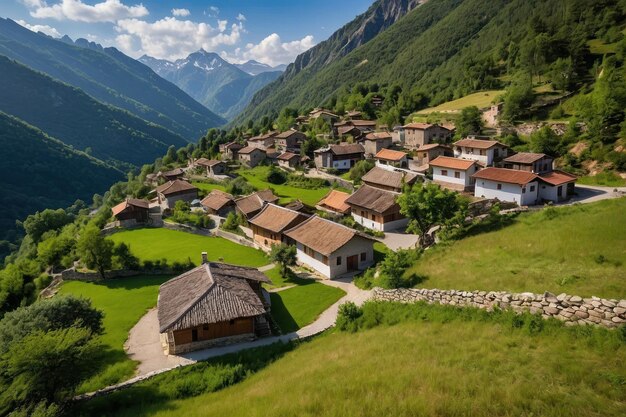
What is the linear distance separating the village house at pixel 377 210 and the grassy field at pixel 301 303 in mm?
17242

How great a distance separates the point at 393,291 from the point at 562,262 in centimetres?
1061

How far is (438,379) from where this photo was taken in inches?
517

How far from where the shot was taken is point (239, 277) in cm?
3111

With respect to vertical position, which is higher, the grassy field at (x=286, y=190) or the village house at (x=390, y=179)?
the village house at (x=390, y=179)

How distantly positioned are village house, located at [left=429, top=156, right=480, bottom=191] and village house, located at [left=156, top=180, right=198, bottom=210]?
47.6 metres

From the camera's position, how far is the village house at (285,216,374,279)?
1521 inches

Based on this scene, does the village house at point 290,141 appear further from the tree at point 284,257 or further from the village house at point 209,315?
the village house at point 209,315

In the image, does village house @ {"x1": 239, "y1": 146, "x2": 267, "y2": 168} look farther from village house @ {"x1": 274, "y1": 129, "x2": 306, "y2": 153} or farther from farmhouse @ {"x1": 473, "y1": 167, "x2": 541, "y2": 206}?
farmhouse @ {"x1": 473, "y1": 167, "x2": 541, "y2": 206}

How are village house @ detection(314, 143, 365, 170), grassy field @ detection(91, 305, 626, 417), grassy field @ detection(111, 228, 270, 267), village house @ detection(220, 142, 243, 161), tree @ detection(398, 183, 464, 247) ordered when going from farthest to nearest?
village house @ detection(220, 142, 243, 161), village house @ detection(314, 143, 365, 170), grassy field @ detection(111, 228, 270, 267), tree @ detection(398, 183, 464, 247), grassy field @ detection(91, 305, 626, 417)

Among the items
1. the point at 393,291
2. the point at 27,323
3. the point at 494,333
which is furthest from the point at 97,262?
the point at 494,333

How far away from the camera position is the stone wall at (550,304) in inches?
602

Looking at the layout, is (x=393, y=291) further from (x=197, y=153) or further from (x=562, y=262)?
(x=197, y=153)

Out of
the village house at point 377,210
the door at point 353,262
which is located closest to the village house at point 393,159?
the village house at point 377,210

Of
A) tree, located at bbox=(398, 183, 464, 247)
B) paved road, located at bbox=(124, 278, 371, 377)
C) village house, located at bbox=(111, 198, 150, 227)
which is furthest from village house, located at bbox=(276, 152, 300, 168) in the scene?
paved road, located at bbox=(124, 278, 371, 377)
